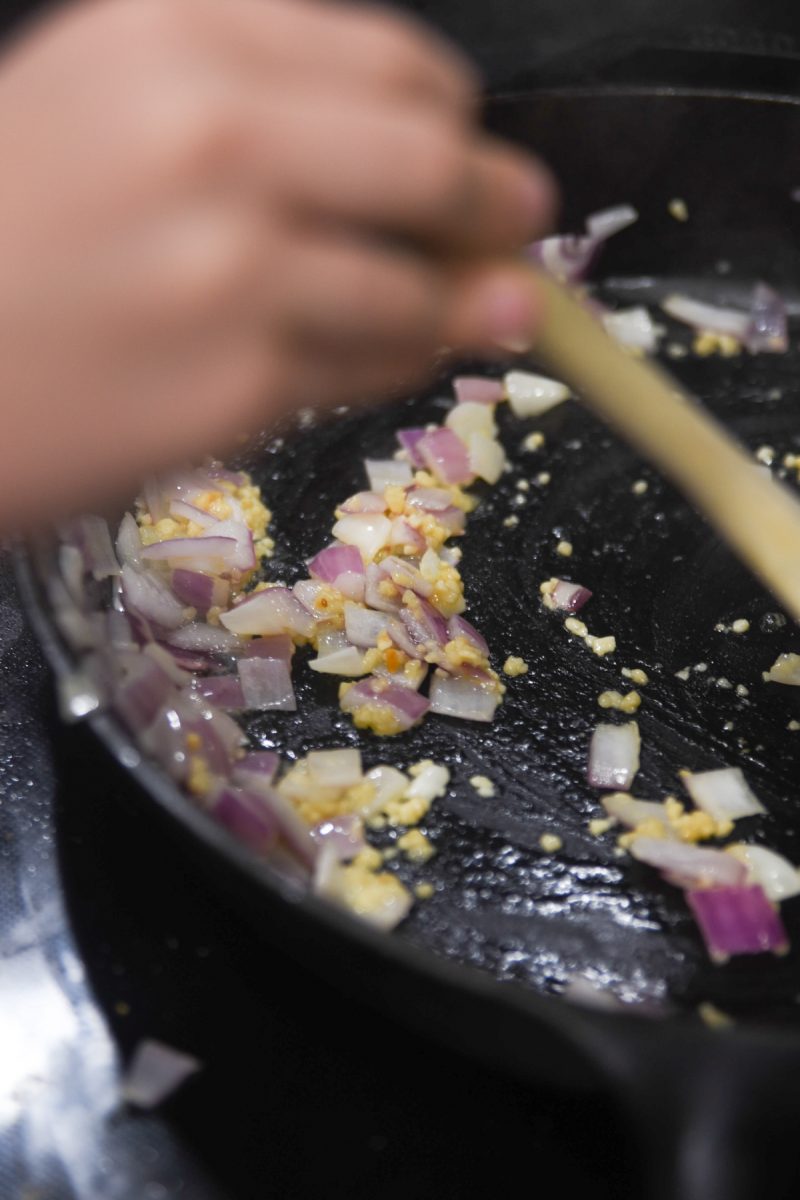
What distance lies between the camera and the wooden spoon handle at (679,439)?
2.88 ft

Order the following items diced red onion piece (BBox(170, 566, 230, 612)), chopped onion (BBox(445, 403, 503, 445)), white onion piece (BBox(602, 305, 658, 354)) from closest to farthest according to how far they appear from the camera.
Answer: diced red onion piece (BBox(170, 566, 230, 612)) < chopped onion (BBox(445, 403, 503, 445)) < white onion piece (BBox(602, 305, 658, 354))

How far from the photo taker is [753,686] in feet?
3.85

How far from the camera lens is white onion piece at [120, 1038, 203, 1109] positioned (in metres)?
0.85

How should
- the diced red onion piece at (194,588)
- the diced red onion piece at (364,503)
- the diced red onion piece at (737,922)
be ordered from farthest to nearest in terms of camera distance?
the diced red onion piece at (364,503), the diced red onion piece at (194,588), the diced red onion piece at (737,922)

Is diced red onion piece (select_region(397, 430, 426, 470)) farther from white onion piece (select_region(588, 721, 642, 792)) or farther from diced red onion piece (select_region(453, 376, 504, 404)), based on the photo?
white onion piece (select_region(588, 721, 642, 792))

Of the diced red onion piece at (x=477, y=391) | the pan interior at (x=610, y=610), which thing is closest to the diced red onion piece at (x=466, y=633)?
the pan interior at (x=610, y=610)

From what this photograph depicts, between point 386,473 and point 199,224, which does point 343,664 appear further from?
point 199,224

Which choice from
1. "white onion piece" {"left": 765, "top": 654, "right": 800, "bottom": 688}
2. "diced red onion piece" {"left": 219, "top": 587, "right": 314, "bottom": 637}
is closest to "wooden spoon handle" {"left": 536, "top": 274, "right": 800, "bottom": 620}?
"white onion piece" {"left": 765, "top": 654, "right": 800, "bottom": 688}

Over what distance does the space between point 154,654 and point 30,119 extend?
50cm

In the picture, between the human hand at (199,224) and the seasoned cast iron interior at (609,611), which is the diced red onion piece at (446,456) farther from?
the human hand at (199,224)

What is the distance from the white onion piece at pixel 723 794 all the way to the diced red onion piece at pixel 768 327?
27.8 inches

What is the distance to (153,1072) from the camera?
87 cm

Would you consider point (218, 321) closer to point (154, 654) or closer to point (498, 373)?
point (154, 654)

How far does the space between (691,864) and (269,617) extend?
1.50 ft
